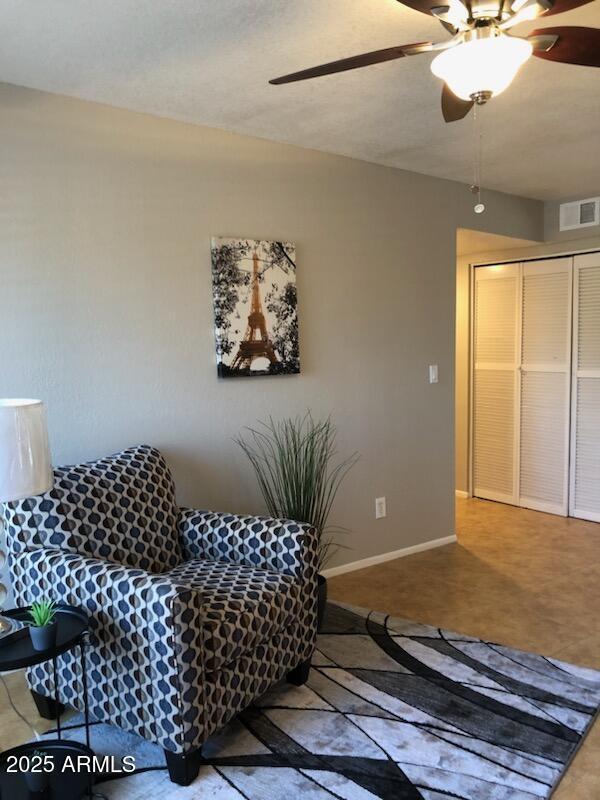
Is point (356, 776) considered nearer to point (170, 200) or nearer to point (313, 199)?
point (170, 200)

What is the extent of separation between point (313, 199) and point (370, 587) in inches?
81.8

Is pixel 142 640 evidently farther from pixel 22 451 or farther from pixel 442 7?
pixel 442 7

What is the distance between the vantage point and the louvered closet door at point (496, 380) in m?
4.96

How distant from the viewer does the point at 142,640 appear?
71.8 inches

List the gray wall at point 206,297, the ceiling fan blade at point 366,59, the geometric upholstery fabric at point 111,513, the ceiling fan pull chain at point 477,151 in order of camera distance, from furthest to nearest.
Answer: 1. the ceiling fan pull chain at point 477,151
2. the gray wall at point 206,297
3. the geometric upholstery fabric at point 111,513
4. the ceiling fan blade at point 366,59

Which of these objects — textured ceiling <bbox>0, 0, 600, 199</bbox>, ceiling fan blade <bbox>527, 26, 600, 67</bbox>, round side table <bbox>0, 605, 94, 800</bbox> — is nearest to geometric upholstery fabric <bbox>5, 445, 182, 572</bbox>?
round side table <bbox>0, 605, 94, 800</bbox>

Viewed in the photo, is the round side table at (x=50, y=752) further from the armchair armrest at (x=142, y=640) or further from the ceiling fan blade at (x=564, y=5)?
the ceiling fan blade at (x=564, y=5)

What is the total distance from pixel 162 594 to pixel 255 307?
5.53 ft

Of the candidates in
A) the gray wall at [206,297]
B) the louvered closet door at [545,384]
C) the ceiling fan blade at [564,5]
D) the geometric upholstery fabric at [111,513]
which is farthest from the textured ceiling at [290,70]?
A: the geometric upholstery fabric at [111,513]

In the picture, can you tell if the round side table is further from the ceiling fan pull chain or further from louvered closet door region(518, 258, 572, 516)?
louvered closet door region(518, 258, 572, 516)

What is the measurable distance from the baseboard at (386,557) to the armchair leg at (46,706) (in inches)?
65.0

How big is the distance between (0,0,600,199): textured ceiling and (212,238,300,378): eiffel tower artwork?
57 centimetres

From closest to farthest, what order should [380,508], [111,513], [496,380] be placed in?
[111,513], [380,508], [496,380]

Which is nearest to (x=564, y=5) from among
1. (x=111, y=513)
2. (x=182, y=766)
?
(x=111, y=513)
